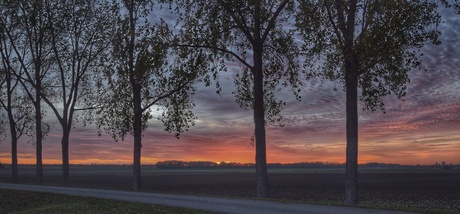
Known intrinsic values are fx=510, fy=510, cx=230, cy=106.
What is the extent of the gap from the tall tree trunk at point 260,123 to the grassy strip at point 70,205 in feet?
28.7

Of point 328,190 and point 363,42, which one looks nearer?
point 363,42

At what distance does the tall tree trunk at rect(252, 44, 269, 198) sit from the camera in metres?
29.2

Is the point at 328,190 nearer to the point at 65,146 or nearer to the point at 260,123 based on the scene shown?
the point at 65,146

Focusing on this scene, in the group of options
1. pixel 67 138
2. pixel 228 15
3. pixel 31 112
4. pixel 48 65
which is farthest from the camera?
pixel 31 112

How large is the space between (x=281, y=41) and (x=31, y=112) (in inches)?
1537

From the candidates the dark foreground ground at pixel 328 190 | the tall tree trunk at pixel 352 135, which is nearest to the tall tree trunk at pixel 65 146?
the dark foreground ground at pixel 328 190

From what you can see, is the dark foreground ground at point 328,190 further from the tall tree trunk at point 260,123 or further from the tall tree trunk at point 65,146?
the tall tree trunk at point 260,123

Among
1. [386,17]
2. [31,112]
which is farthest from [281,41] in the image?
[31,112]

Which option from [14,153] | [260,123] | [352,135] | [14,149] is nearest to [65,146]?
[14,149]

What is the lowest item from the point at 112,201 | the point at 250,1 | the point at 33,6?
the point at 112,201

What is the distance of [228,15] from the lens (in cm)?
3023

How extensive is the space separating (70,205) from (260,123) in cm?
1149

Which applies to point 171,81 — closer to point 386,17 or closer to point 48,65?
point 386,17

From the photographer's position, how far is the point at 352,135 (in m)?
26.1
